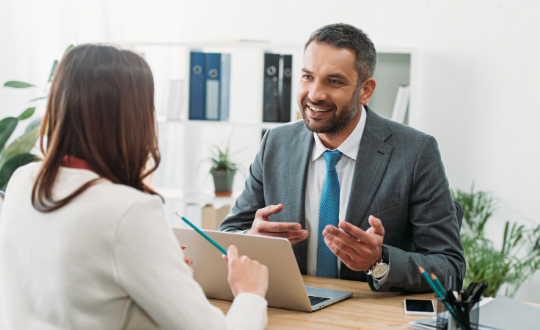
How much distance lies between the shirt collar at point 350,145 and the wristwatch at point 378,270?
0.46m

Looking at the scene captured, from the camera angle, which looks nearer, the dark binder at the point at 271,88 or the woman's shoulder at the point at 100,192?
the woman's shoulder at the point at 100,192

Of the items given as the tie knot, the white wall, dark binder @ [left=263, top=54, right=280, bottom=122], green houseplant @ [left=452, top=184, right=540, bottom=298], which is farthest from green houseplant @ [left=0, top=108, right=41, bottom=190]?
green houseplant @ [left=452, top=184, right=540, bottom=298]

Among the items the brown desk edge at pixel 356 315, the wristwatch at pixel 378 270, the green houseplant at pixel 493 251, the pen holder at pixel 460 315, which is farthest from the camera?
the green houseplant at pixel 493 251

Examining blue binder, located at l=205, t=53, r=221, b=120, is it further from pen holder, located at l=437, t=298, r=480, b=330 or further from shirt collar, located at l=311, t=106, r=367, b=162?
pen holder, located at l=437, t=298, r=480, b=330

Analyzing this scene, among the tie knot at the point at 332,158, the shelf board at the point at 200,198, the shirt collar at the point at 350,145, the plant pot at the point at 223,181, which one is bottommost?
the shelf board at the point at 200,198

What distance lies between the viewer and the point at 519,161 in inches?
104

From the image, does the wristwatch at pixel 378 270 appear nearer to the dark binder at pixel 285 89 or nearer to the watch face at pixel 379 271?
the watch face at pixel 379 271

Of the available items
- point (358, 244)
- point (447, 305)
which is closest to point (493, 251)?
point (358, 244)

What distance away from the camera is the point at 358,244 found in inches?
50.1

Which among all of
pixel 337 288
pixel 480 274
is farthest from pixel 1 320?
pixel 480 274

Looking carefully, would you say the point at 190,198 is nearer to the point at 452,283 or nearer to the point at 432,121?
the point at 432,121

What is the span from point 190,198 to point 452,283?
6.88ft

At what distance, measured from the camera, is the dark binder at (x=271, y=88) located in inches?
107

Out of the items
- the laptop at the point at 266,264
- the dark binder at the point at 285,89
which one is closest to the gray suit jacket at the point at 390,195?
the laptop at the point at 266,264
